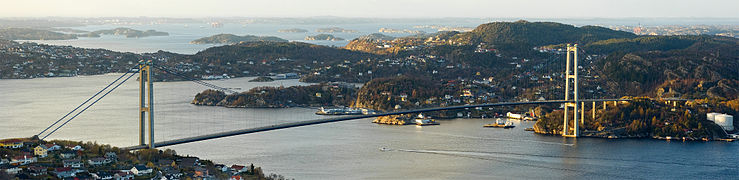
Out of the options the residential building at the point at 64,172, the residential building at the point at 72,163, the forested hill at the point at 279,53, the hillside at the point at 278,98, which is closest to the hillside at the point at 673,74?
the hillside at the point at 278,98

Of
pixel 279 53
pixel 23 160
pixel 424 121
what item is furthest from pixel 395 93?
pixel 279 53

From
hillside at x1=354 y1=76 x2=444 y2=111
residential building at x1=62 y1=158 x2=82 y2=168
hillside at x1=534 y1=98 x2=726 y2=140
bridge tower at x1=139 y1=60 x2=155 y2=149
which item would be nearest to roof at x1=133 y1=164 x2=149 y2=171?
residential building at x1=62 y1=158 x2=82 y2=168

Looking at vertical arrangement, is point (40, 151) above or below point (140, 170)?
above

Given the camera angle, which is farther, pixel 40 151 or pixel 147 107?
pixel 147 107

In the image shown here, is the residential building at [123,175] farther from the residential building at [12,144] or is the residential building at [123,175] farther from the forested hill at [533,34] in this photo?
the forested hill at [533,34]

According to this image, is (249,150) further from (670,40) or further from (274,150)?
(670,40)

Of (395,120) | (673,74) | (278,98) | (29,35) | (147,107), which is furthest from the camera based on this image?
(29,35)

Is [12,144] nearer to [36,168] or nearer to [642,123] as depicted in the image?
[36,168]
